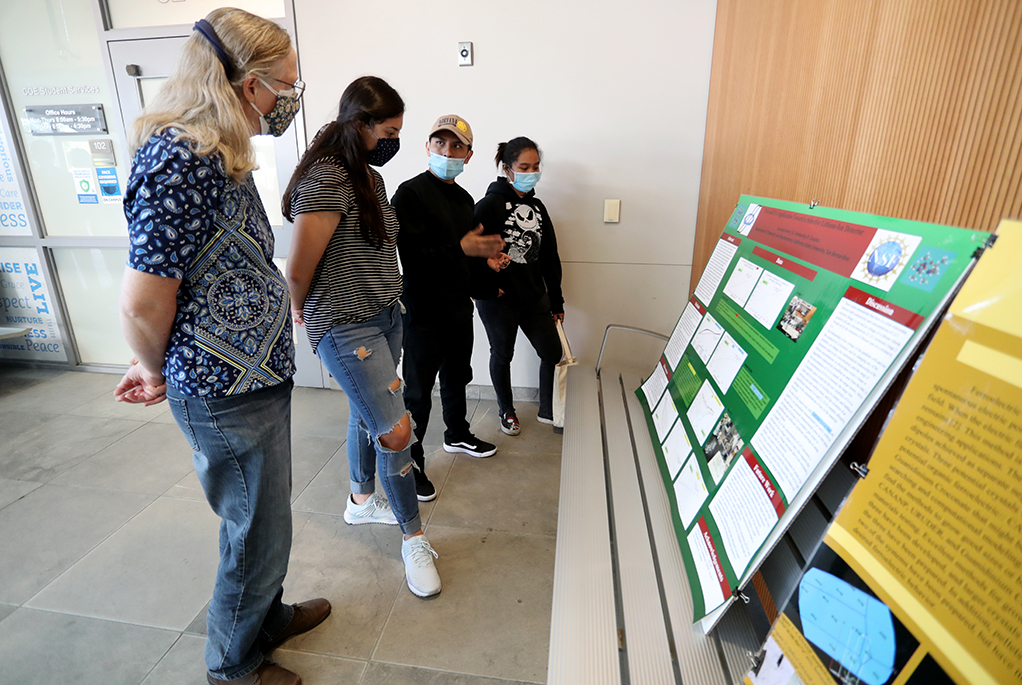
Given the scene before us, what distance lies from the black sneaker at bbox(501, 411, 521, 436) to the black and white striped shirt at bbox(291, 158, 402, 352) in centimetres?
154

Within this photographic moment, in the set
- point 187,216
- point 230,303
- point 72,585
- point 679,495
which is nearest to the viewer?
point 187,216

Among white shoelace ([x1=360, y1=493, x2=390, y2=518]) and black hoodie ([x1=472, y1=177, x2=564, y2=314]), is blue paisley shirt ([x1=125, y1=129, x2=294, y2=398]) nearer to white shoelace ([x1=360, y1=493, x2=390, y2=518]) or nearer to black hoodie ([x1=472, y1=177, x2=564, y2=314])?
white shoelace ([x1=360, y1=493, x2=390, y2=518])

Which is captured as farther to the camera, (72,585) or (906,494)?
(72,585)

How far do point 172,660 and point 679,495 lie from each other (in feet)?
5.37

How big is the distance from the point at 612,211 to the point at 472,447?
1.63 meters

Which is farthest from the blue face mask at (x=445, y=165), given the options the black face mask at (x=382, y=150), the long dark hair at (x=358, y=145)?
the long dark hair at (x=358, y=145)

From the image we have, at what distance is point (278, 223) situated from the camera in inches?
134

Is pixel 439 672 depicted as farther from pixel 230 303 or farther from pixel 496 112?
pixel 496 112

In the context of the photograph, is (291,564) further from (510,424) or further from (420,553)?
(510,424)

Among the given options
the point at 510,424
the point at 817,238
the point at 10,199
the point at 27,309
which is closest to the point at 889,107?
the point at 817,238

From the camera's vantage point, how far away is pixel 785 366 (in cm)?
112

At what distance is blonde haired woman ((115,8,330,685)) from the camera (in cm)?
97

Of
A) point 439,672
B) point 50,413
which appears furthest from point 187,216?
point 50,413

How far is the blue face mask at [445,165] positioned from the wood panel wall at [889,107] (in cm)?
123
